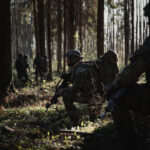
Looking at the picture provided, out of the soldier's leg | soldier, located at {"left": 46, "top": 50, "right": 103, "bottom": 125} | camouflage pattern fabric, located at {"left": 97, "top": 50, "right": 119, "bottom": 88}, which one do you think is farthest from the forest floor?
camouflage pattern fabric, located at {"left": 97, "top": 50, "right": 119, "bottom": 88}

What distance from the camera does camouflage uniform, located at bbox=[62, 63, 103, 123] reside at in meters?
5.11

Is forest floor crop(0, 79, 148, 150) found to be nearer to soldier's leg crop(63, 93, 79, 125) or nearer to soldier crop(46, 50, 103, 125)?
soldier's leg crop(63, 93, 79, 125)


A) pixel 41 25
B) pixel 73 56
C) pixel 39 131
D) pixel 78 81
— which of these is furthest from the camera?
pixel 41 25

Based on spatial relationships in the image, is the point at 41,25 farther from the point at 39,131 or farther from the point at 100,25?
the point at 39,131

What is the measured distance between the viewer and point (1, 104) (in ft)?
26.0

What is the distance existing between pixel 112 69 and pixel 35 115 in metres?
2.36

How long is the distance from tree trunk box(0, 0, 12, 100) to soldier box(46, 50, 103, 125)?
3782mm

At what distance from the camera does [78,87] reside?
202 inches

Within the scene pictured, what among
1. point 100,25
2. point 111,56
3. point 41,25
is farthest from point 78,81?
point 41,25

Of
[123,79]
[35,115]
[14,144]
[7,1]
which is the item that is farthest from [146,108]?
[7,1]

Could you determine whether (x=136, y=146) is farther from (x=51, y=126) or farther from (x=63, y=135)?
(x=51, y=126)

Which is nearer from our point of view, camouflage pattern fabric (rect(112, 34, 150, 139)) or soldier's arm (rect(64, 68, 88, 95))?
camouflage pattern fabric (rect(112, 34, 150, 139))

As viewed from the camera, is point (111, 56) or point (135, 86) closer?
point (135, 86)

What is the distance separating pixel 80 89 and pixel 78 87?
0.52ft
